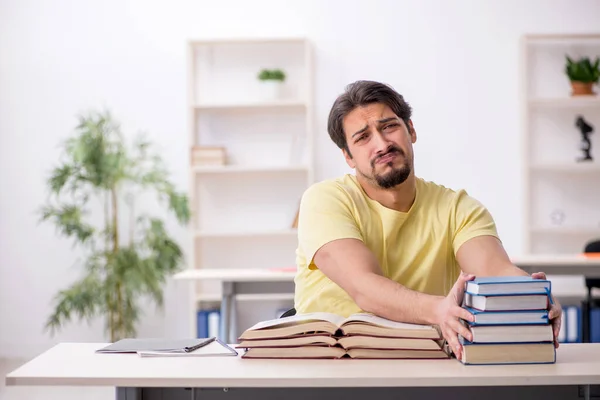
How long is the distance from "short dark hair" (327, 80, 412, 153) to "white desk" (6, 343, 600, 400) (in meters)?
0.81

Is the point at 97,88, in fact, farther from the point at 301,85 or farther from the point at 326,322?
the point at 326,322

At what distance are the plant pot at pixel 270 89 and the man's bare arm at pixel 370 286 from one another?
12.2 feet

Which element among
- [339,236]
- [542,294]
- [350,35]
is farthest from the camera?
[350,35]

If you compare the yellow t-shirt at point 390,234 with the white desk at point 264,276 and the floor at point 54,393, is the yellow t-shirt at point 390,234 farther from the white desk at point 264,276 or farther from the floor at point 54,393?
the floor at point 54,393

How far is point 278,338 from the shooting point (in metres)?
1.71

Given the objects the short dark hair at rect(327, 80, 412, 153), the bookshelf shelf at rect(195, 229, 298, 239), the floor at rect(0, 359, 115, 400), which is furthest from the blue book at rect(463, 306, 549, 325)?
the bookshelf shelf at rect(195, 229, 298, 239)

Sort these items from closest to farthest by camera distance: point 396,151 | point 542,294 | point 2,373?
point 542,294, point 396,151, point 2,373

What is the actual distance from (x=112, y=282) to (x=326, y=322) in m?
3.81

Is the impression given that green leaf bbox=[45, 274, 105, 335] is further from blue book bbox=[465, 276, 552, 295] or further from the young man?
blue book bbox=[465, 276, 552, 295]

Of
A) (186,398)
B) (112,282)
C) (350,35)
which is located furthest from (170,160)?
Result: (186,398)

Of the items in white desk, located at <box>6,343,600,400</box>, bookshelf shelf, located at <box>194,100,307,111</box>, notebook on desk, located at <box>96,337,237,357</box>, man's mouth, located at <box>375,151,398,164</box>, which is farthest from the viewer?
bookshelf shelf, located at <box>194,100,307,111</box>

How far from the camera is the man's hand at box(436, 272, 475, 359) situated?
1643 mm

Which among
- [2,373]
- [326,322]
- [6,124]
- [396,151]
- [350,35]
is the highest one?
[350,35]

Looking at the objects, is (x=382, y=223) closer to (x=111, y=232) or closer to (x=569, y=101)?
(x=111, y=232)
